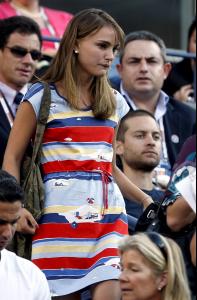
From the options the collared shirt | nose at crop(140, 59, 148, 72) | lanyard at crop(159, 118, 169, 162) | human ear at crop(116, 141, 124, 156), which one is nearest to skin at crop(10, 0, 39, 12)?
nose at crop(140, 59, 148, 72)

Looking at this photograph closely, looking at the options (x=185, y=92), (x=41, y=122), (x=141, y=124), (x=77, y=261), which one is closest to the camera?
(x=77, y=261)

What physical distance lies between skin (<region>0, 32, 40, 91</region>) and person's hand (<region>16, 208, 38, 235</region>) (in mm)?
1840

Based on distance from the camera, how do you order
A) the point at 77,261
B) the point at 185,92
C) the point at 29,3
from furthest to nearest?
the point at 185,92 < the point at 29,3 < the point at 77,261

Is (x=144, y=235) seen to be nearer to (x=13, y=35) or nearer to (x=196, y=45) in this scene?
(x=13, y=35)

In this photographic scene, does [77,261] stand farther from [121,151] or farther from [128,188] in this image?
[121,151]

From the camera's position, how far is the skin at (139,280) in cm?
571

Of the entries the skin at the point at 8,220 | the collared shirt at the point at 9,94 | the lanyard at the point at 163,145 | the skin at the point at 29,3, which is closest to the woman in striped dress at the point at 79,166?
the skin at the point at 8,220

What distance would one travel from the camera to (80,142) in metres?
6.47

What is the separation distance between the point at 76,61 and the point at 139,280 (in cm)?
153

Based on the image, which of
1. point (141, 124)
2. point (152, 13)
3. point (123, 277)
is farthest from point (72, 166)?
point (152, 13)

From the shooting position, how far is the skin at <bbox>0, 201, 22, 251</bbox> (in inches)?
243

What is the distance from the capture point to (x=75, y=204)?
21.0ft

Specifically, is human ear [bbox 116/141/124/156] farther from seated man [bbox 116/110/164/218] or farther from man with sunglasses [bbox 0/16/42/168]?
man with sunglasses [bbox 0/16/42/168]

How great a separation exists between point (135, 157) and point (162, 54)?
4.89 ft
